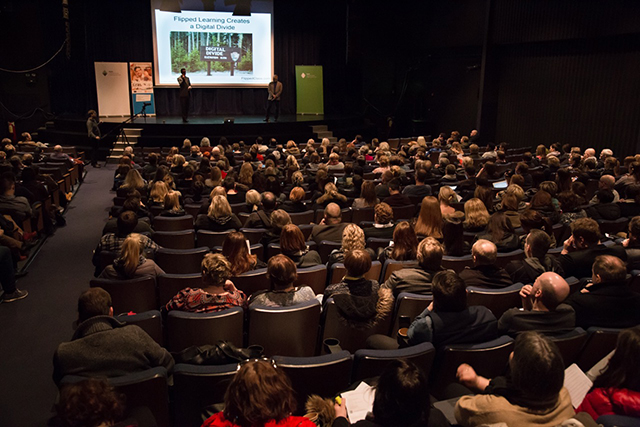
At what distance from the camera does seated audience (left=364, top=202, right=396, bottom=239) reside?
501 cm

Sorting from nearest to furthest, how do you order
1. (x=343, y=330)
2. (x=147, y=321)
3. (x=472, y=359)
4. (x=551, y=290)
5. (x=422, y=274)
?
(x=472, y=359), (x=551, y=290), (x=147, y=321), (x=343, y=330), (x=422, y=274)

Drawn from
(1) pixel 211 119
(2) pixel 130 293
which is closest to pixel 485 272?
(2) pixel 130 293

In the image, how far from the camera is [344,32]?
59.6 feet

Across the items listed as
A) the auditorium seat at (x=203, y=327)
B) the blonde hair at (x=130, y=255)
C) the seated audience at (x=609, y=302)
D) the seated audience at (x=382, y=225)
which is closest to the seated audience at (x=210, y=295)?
the auditorium seat at (x=203, y=327)

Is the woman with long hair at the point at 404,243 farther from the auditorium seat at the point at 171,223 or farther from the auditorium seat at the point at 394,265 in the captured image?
the auditorium seat at the point at 171,223

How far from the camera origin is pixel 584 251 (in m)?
4.17

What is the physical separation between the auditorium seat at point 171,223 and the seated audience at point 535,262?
3.48 m

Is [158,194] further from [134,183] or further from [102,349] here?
[102,349]

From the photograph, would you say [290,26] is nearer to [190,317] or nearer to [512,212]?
[512,212]

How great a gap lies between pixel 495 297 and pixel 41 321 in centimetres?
395

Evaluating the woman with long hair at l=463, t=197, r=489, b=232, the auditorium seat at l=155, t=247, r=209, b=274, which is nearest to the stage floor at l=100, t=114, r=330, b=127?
the auditorium seat at l=155, t=247, r=209, b=274

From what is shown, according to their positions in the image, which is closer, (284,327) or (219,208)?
(284,327)

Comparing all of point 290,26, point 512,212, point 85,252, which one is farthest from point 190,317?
point 290,26

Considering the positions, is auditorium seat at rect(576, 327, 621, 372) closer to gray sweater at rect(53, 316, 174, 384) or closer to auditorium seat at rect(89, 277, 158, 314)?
gray sweater at rect(53, 316, 174, 384)
